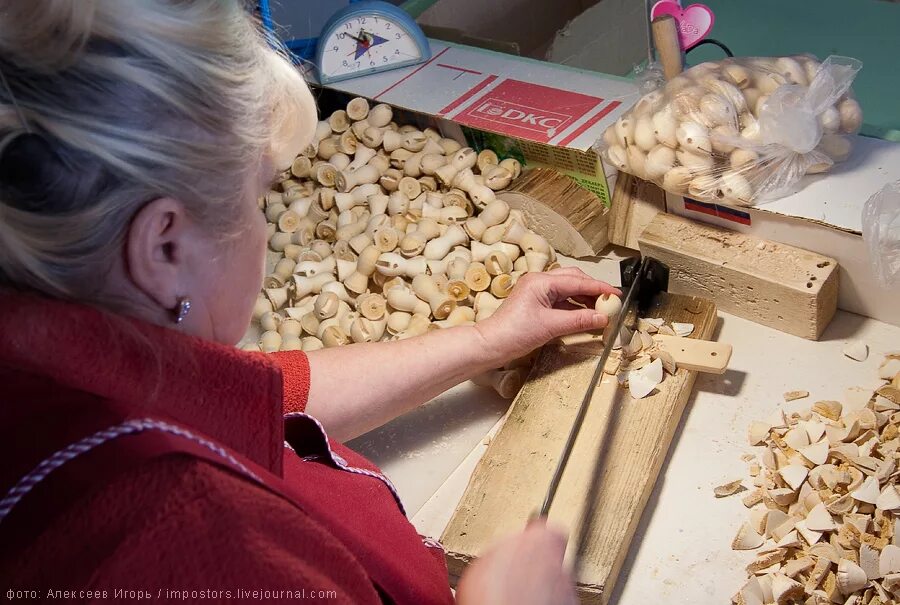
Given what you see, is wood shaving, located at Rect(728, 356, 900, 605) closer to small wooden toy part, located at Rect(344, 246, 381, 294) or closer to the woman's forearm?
the woman's forearm

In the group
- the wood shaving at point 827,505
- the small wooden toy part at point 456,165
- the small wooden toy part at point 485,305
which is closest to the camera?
the wood shaving at point 827,505

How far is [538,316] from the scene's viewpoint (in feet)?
3.84

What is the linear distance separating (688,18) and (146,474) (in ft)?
3.69

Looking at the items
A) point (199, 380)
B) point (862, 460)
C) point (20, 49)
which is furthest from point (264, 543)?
point (862, 460)

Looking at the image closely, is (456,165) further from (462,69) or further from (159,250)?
(159,250)

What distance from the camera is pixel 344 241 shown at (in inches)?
58.2

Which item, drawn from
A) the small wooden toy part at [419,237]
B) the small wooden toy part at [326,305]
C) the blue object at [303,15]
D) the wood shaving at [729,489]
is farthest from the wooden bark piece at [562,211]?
the blue object at [303,15]

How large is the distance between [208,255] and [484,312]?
722 millimetres

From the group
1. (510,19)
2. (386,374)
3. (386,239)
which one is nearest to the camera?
(386,374)

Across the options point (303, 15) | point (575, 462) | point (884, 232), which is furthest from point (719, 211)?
point (303, 15)

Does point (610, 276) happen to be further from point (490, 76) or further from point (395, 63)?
point (395, 63)

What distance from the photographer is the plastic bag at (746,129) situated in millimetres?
1212

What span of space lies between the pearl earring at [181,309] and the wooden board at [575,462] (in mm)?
535

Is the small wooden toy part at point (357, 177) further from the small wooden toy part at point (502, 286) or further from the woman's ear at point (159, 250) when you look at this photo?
the woman's ear at point (159, 250)
